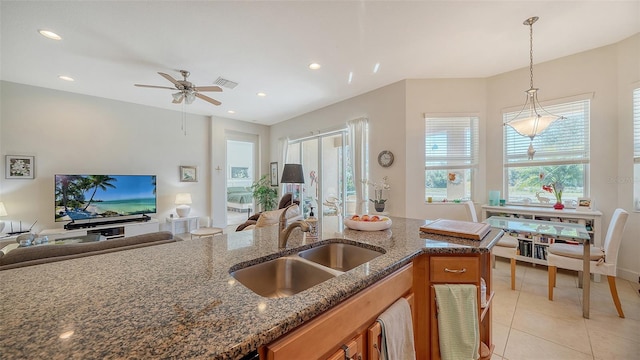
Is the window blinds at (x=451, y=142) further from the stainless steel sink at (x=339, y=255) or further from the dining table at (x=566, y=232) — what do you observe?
the stainless steel sink at (x=339, y=255)

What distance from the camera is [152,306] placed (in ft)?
2.47

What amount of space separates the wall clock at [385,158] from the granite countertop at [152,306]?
2857mm

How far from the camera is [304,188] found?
19.0 ft

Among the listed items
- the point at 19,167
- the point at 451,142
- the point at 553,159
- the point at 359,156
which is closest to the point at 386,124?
the point at 359,156

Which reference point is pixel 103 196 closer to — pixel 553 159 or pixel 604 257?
pixel 604 257

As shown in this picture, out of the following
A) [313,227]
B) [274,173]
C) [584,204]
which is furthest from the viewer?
[274,173]

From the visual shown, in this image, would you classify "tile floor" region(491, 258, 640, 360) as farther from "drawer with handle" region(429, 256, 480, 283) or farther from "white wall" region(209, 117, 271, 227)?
"white wall" region(209, 117, 271, 227)

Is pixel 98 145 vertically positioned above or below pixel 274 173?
above

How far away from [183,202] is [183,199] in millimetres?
62

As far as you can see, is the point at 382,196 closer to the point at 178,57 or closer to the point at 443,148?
the point at 443,148

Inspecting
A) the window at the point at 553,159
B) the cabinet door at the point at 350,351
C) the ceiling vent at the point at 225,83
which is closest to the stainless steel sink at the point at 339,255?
the cabinet door at the point at 350,351

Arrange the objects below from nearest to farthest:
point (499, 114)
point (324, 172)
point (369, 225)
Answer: point (369, 225) → point (499, 114) → point (324, 172)

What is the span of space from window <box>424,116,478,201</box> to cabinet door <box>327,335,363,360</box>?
3.38 meters

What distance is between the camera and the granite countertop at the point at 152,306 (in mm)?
577
